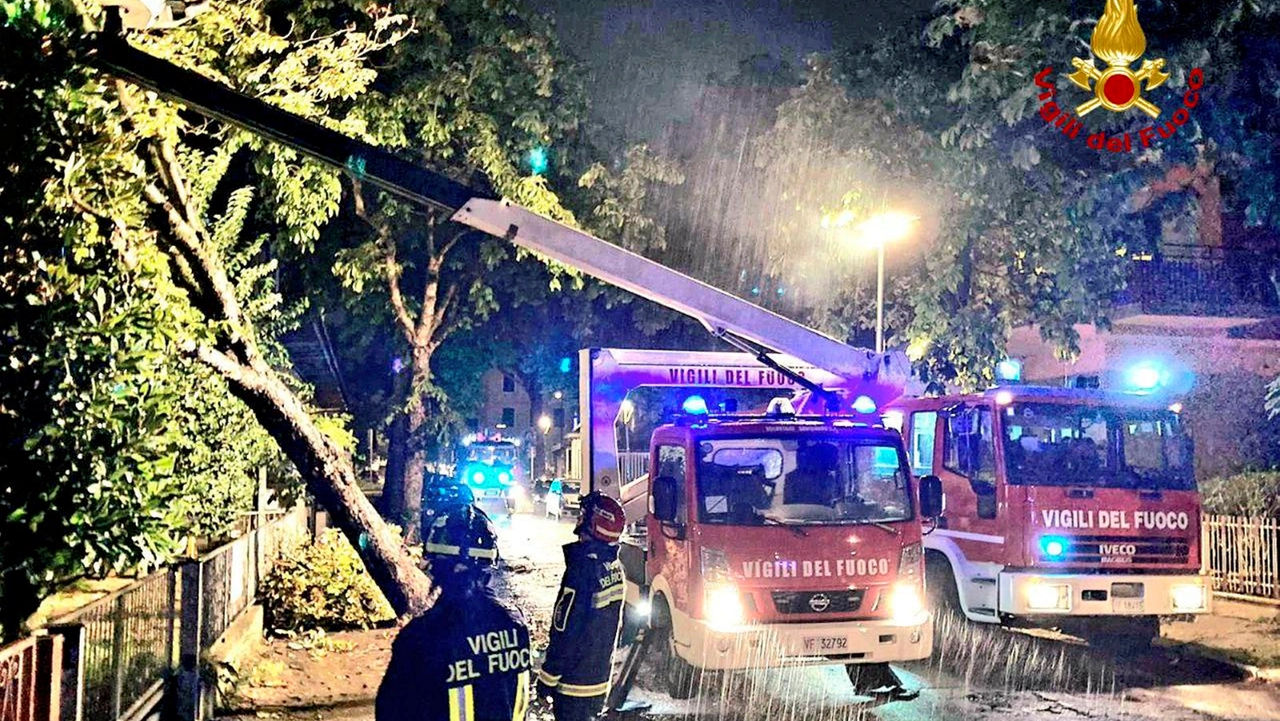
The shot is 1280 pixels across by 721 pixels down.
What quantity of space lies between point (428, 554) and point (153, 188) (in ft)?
17.2

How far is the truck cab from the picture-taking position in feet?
25.7

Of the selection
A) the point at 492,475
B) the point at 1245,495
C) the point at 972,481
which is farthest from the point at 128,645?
the point at 492,475

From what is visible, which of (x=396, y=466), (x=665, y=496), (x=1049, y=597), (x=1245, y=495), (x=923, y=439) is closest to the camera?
(x=665, y=496)

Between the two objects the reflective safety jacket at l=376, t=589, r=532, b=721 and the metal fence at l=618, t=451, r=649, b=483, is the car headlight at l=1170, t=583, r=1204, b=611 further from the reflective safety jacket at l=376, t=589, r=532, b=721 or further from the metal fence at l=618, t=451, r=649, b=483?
the reflective safety jacket at l=376, t=589, r=532, b=721

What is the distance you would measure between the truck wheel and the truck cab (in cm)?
3

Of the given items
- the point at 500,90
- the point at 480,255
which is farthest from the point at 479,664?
the point at 480,255

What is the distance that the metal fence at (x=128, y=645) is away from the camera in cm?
546

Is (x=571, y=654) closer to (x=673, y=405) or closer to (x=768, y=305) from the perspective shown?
(x=673, y=405)

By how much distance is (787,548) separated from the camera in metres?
7.97

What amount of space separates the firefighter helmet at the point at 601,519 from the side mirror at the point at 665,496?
1.97 metres

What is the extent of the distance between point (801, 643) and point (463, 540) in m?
4.79

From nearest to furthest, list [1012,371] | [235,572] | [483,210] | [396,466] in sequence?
[483,210]
[235,572]
[396,466]
[1012,371]

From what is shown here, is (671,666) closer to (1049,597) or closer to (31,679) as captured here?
(1049,597)

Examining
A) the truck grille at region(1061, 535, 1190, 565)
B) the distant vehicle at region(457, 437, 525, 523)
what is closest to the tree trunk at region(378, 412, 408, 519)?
the distant vehicle at region(457, 437, 525, 523)
